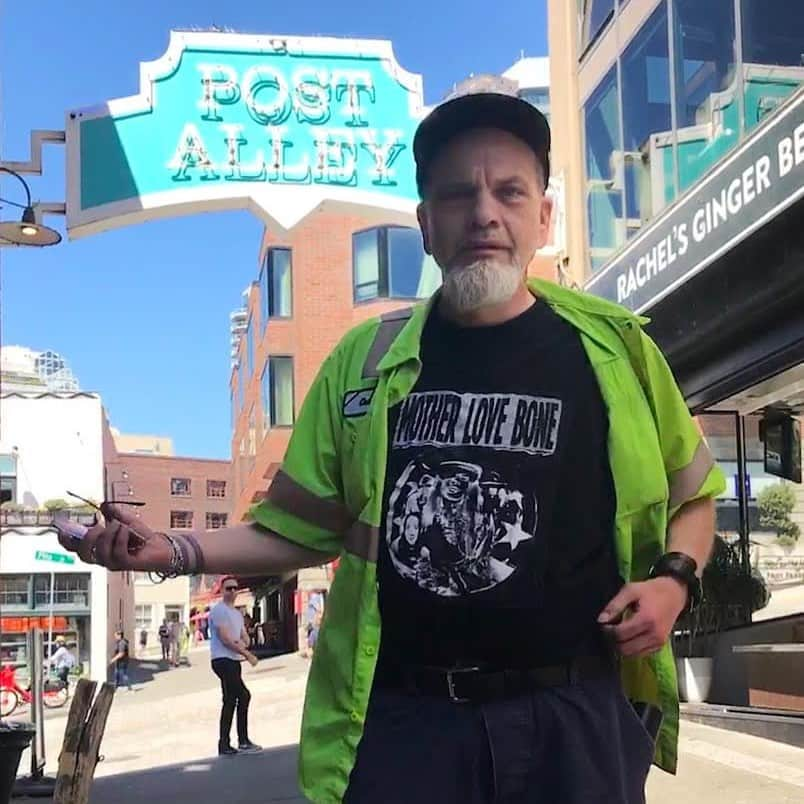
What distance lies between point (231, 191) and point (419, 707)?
6212 mm

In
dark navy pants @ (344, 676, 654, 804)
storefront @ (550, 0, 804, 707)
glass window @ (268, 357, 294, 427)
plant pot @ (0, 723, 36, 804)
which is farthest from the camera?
glass window @ (268, 357, 294, 427)

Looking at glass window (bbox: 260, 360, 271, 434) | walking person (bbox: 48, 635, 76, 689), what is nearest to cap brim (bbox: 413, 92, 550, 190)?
walking person (bbox: 48, 635, 76, 689)

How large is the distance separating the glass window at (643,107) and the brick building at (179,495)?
5571 centimetres

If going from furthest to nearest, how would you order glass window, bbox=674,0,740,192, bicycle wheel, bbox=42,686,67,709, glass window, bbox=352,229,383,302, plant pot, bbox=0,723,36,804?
glass window, bbox=352,229,383,302 → bicycle wheel, bbox=42,686,67,709 → glass window, bbox=674,0,740,192 → plant pot, bbox=0,723,36,804

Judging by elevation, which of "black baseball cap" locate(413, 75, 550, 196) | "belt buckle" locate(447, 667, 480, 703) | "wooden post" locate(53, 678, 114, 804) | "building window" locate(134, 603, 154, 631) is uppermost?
"black baseball cap" locate(413, 75, 550, 196)

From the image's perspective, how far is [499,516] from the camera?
1812 millimetres

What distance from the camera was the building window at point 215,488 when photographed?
247 ft

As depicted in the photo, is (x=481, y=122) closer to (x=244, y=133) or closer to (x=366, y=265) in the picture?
(x=244, y=133)

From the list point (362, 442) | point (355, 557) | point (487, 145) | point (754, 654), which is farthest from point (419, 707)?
point (754, 654)

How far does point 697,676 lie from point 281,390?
864 inches

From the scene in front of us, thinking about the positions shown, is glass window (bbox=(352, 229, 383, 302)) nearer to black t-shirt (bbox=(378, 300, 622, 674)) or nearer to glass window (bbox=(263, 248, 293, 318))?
glass window (bbox=(263, 248, 293, 318))

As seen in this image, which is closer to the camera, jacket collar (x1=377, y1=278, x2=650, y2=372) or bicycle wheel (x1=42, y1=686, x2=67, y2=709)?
jacket collar (x1=377, y1=278, x2=650, y2=372)

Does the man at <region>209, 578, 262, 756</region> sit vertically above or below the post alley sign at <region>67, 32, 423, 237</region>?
below

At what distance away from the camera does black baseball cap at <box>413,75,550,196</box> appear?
2.00m
